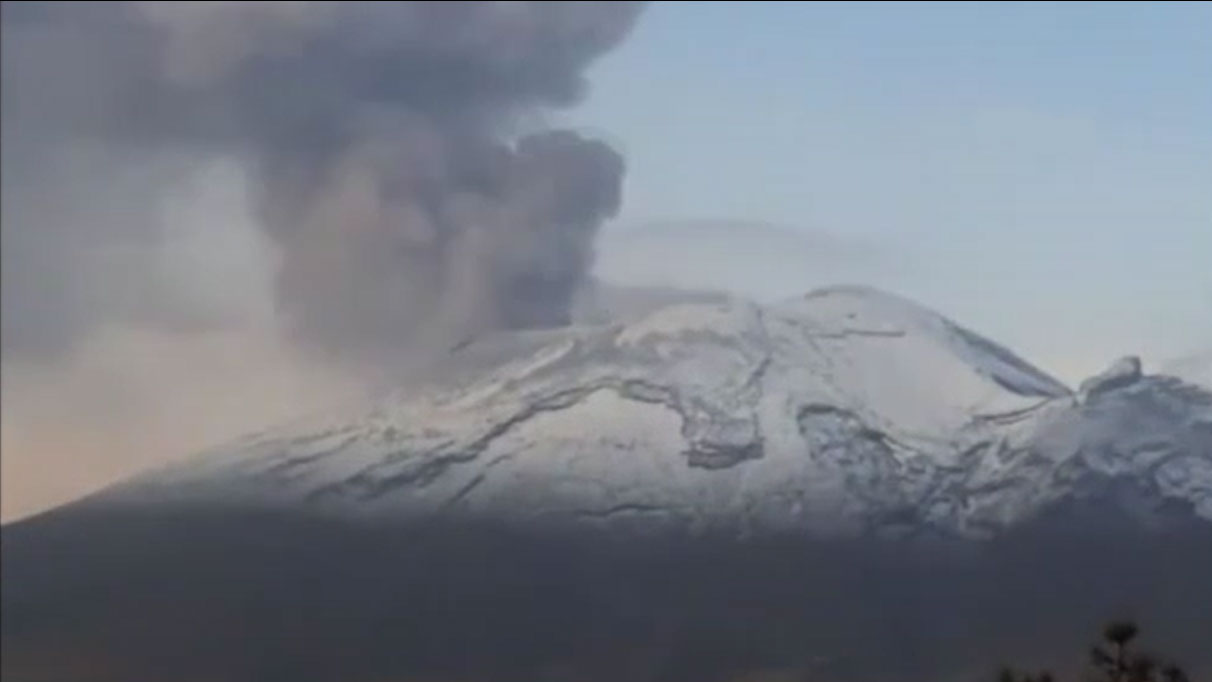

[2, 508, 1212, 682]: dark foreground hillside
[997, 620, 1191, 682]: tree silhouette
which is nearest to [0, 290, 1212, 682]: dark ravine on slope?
[2, 508, 1212, 682]: dark foreground hillside

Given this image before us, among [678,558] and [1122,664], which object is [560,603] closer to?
[678,558]

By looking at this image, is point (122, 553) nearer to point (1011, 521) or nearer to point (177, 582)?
point (177, 582)

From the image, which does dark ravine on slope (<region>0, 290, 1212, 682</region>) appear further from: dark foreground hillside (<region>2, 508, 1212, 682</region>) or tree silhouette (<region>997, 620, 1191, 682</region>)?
tree silhouette (<region>997, 620, 1191, 682</region>)

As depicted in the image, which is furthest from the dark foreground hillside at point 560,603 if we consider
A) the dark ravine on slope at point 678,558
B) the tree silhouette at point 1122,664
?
the tree silhouette at point 1122,664

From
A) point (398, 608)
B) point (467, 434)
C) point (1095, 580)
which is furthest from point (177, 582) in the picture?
point (1095, 580)

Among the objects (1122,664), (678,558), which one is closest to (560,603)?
(678,558)

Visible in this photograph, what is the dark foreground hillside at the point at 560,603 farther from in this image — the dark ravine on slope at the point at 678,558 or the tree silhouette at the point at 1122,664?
the tree silhouette at the point at 1122,664

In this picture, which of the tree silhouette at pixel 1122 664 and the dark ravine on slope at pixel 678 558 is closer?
the tree silhouette at pixel 1122 664
